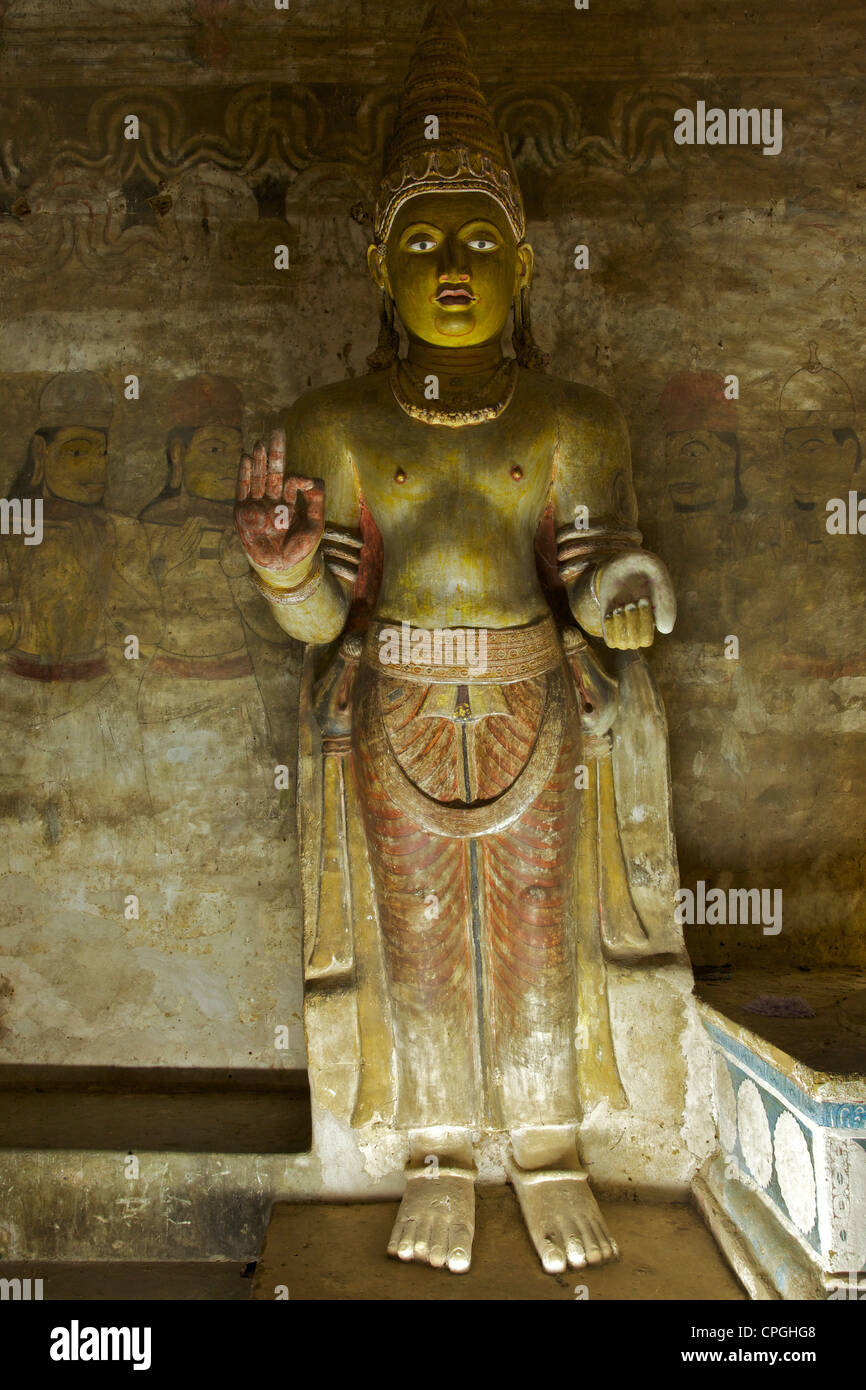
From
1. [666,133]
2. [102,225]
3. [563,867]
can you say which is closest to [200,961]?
[563,867]

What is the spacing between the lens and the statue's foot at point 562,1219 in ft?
9.20

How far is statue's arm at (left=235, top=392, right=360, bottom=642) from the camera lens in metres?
2.74

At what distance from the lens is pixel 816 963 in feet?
12.8

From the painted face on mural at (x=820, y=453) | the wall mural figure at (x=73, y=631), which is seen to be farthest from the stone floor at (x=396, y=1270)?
the painted face on mural at (x=820, y=453)

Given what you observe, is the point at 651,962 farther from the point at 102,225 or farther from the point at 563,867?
the point at 102,225

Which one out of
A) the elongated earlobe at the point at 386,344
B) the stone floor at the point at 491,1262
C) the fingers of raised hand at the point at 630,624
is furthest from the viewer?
the elongated earlobe at the point at 386,344

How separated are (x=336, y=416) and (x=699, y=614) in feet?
5.47

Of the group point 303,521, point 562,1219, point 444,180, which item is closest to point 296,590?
point 303,521

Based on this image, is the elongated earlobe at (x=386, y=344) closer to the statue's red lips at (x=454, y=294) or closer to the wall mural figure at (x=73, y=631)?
the statue's red lips at (x=454, y=294)

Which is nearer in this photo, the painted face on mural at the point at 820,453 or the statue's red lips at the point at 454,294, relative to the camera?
the statue's red lips at the point at 454,294

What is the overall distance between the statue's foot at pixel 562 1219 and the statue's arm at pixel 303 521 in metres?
1.76

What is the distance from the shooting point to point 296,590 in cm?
294

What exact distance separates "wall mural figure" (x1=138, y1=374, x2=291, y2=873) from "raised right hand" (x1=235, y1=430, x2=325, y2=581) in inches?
49.4

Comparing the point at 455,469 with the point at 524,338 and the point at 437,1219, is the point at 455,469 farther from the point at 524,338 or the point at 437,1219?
the point at 437,1219
